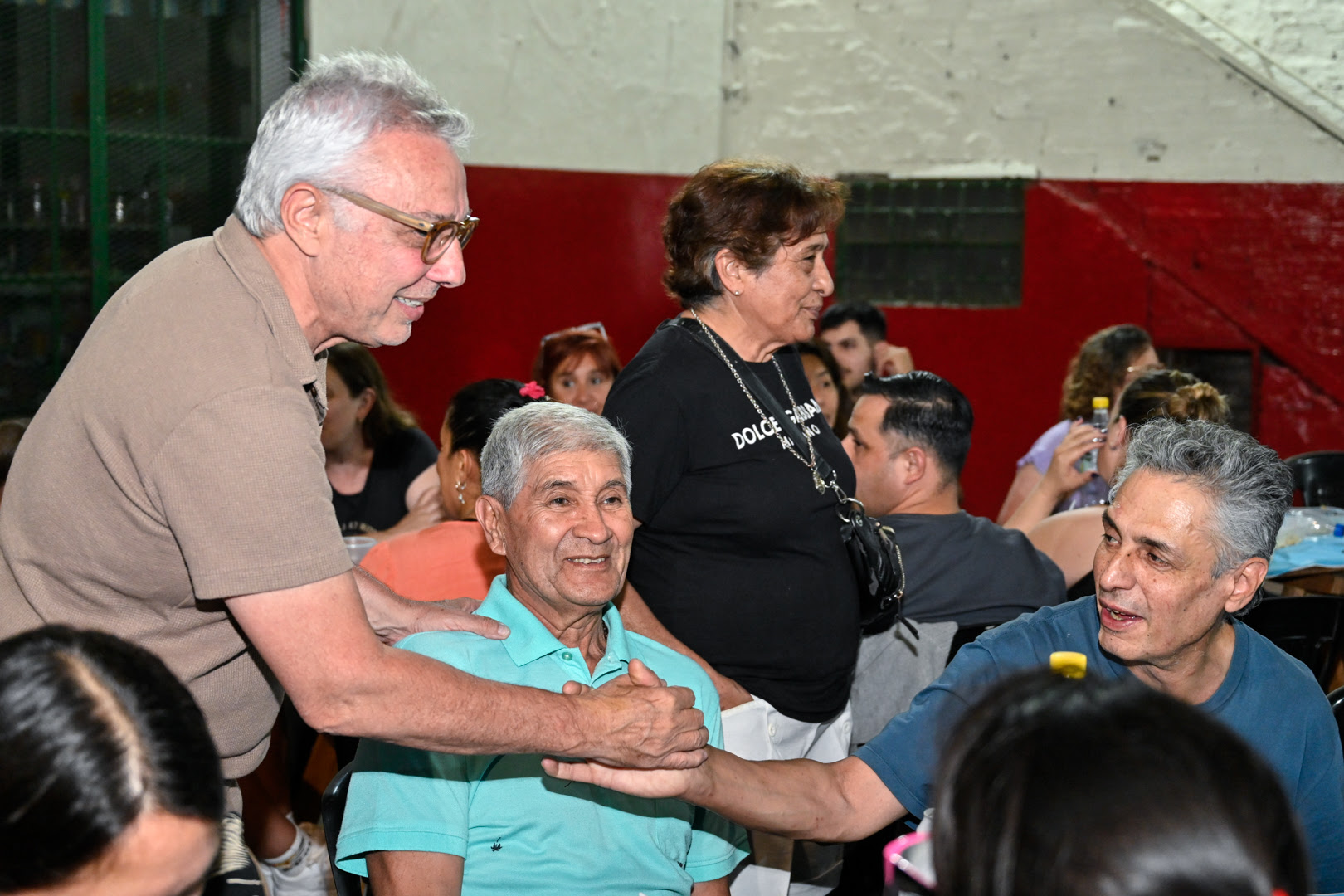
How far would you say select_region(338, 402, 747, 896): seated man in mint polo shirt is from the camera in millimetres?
2064

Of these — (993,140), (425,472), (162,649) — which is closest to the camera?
(162,649)

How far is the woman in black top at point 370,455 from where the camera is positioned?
15.1 ft

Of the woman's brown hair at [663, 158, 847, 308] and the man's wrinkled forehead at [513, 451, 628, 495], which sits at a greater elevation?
the woman's brown hair at [663, 158, 847, 308]

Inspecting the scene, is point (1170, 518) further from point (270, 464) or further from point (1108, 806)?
point (270, 464)

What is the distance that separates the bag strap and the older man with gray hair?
3.64ft

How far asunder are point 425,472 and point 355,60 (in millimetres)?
3011

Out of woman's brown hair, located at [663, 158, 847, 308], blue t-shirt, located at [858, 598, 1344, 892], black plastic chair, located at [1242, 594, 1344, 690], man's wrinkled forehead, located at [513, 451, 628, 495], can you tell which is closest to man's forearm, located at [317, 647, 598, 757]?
blue t-shirt, located at [858, 598, 1344, 892]

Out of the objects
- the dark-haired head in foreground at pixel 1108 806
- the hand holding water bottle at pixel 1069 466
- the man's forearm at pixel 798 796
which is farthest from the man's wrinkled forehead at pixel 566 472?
the hand holding water bottle at pixel 1069 466

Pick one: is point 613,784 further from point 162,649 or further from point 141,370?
point 141,370

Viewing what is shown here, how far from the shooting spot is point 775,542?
282cm

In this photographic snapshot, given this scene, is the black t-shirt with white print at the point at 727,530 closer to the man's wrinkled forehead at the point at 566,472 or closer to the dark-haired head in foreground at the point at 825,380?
the man's wrinkled forehead at the point at 566,472

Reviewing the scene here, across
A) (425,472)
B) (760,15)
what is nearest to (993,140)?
(760,15)

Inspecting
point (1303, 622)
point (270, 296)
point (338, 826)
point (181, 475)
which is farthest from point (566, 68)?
point (181, 475)

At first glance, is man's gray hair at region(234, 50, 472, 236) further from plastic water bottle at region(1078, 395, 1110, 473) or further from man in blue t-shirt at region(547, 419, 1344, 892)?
plastic water bottle at region(1078, 395, 1110, 473)
